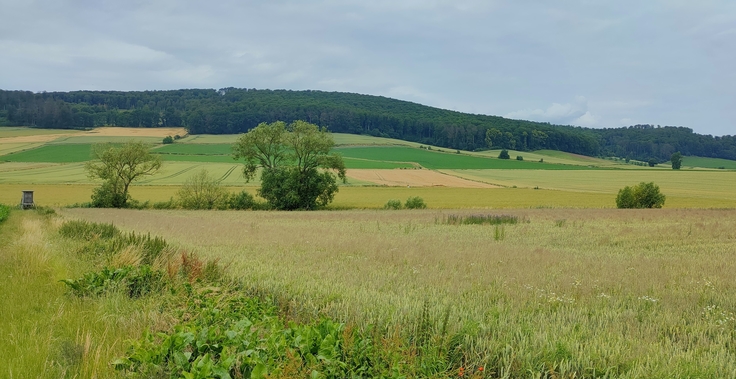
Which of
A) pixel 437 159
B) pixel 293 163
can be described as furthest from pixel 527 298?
pixel 437 159

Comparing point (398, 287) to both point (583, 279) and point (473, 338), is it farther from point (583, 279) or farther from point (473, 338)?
point (583, 279)

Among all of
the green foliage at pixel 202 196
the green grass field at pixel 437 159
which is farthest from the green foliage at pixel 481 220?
the green grass field at pixel 437 159

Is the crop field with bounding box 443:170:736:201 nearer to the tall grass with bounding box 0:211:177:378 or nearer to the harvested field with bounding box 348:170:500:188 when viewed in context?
the harvested field with bounding box 348:170:500:188

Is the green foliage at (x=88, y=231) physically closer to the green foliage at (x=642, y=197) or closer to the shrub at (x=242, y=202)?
the shrub at (x=242, y=202)

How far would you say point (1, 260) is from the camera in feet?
32.7

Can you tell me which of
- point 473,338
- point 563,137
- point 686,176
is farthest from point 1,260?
point 563,137

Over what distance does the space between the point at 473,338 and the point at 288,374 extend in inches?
71.2

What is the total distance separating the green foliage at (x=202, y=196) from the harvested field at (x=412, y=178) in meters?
30.5

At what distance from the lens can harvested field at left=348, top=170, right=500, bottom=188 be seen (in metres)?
74.6

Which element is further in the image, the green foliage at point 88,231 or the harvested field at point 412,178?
the harvested field at point 412,178

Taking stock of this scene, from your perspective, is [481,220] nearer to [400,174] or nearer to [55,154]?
[400,174]

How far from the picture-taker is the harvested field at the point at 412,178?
74625 mm

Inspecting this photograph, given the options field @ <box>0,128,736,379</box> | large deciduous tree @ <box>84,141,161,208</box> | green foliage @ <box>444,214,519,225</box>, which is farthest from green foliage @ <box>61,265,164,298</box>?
large deciduous tree @ <box>84,141,161,208</box>

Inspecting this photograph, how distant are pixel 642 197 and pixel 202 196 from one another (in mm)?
46991
